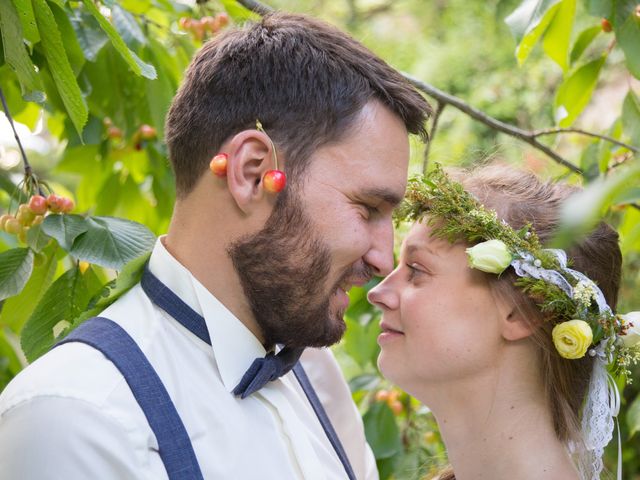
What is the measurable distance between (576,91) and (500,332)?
117cm

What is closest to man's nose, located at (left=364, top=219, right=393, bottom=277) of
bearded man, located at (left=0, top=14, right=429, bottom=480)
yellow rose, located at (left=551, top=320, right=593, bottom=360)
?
bearded man, located at (left=0, top=14, right=429, bottom=480)

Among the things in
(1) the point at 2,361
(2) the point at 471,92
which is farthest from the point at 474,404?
(2) the point at 471,92

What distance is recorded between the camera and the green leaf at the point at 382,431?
3000mm

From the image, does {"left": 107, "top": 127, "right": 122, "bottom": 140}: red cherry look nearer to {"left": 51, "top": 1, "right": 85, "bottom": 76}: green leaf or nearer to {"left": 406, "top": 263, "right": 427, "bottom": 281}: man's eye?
{"left": 51, "top": 1, "right": 85, "bottom": 76}: green leaf

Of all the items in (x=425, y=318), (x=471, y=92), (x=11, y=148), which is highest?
(x=425, y=318)

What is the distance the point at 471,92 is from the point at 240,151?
648 cm

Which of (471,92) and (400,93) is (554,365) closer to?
(400,93)

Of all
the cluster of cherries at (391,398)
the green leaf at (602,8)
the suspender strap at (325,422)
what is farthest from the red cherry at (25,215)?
the green leaf at (602,8)

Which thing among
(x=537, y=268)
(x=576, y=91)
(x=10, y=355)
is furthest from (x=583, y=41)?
(x=10, y=355)

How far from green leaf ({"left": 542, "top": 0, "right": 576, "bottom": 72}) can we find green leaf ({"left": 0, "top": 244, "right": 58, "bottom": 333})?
5.46 feet

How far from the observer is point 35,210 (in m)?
2.09

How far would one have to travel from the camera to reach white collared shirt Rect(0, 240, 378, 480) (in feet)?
5.16

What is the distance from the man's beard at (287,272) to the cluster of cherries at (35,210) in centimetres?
47

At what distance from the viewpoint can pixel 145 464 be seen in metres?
1.59
